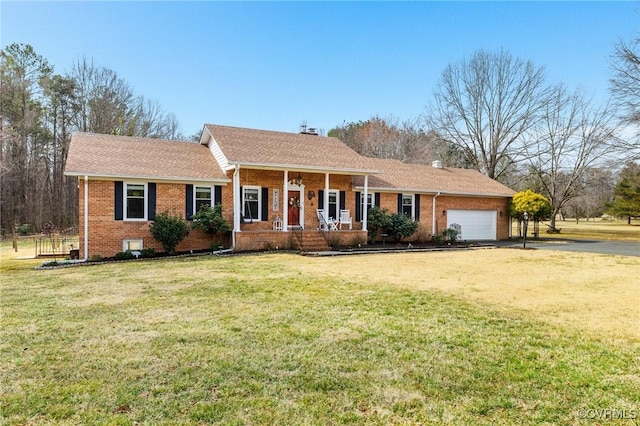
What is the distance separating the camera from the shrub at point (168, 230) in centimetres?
1353

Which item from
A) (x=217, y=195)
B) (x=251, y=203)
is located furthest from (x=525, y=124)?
(x=217, y=195)

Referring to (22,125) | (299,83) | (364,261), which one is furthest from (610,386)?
(22,125)

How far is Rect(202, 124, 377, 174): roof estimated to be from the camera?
15.4m

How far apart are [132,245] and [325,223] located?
25.5 ft

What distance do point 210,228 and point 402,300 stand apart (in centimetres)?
978

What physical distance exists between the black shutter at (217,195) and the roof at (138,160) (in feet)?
1.61

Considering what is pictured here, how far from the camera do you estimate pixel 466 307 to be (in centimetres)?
635

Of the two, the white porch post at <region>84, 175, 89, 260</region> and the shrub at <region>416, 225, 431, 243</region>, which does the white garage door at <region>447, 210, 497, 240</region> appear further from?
the white porch post at <region>84, 175, 89, 260</region>

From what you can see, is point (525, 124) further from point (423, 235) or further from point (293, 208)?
point (293, 208)

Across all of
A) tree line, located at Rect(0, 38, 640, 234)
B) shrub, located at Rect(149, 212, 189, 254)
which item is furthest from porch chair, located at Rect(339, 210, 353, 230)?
tree line, located at Rect(0, 38, 640, 234)

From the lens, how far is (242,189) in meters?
15.9

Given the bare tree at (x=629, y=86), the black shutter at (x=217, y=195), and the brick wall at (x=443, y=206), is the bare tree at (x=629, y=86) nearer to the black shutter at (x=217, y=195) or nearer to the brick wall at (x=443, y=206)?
the brick wall at (x=443, y=206)

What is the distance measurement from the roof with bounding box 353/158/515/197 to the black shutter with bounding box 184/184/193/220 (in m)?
7.69

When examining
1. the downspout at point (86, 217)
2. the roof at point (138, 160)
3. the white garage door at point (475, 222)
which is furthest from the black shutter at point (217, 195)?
the white garage door at point (475, 222)
